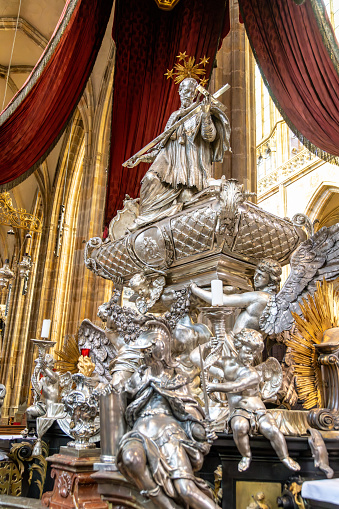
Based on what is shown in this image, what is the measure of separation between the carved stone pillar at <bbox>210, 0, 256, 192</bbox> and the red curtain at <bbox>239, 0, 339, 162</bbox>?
48.6 inches

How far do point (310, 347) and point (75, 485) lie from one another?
150 cm

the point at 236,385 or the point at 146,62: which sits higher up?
the point at 146,62

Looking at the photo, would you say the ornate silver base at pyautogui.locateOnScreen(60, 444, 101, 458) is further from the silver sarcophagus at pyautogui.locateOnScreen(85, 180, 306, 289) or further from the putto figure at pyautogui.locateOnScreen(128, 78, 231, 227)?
the putto figure at pyautogui.locateOnScreen(128, 78, 231, 227)

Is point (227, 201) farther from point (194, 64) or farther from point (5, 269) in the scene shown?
point (5, 269)

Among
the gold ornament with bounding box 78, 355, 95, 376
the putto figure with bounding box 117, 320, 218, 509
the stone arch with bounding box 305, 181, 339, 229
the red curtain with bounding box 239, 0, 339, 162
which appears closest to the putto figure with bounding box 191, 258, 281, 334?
the putto figure with bounding box 117, 320, 218, 509

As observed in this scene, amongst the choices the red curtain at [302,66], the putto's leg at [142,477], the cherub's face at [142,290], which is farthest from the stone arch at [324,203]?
the putto's leg at [142,477]

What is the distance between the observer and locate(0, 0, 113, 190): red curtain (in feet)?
16.7

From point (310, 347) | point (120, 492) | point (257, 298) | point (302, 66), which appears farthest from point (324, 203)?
point (120, 492)

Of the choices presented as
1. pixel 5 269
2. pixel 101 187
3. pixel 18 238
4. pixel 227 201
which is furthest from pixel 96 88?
pixel 227 201

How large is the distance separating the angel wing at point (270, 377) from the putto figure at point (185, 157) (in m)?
1.64

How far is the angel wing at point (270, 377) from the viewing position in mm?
2727

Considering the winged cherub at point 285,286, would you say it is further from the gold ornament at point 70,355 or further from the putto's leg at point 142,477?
the gold ornament at point 70,355

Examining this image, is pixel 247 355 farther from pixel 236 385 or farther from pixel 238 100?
pixel 238 100

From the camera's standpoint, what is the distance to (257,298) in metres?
3.15
